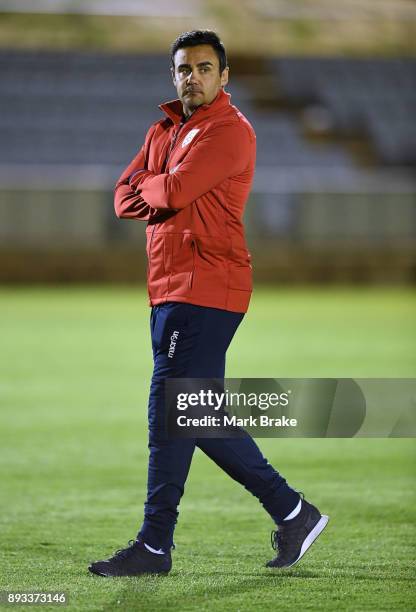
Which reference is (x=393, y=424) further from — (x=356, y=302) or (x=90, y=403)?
(x=356, y=302)

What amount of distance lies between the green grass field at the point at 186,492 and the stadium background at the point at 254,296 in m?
0.02

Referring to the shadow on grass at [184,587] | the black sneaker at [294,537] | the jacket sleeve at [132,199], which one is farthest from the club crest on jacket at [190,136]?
the shadow on grass at [184,587]

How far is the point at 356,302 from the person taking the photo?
15.5 m

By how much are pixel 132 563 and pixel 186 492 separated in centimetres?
163

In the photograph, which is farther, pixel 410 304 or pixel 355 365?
pixel 410 304

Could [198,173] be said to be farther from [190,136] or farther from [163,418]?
[163,418]

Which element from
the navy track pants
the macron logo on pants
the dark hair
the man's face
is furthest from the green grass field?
the dark hair

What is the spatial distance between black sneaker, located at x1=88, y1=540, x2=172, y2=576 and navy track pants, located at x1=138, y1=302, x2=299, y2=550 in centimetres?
3

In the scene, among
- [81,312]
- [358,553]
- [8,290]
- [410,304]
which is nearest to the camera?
[358,553]

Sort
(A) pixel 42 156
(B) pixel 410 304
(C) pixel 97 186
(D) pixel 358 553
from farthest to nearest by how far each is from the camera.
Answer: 1. (A) pixel 42 156
2. (C) pixel 97 186
3. (B) pixel 410 304
4. (D) pixel 358 553

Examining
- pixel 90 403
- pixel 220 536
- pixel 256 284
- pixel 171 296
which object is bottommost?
pixel 256 284

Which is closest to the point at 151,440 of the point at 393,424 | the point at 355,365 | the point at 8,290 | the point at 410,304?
the point at 393,424

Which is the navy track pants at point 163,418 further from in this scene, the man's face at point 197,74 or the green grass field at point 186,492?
the man's face at point 197,74

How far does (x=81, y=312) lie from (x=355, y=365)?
508 cm
